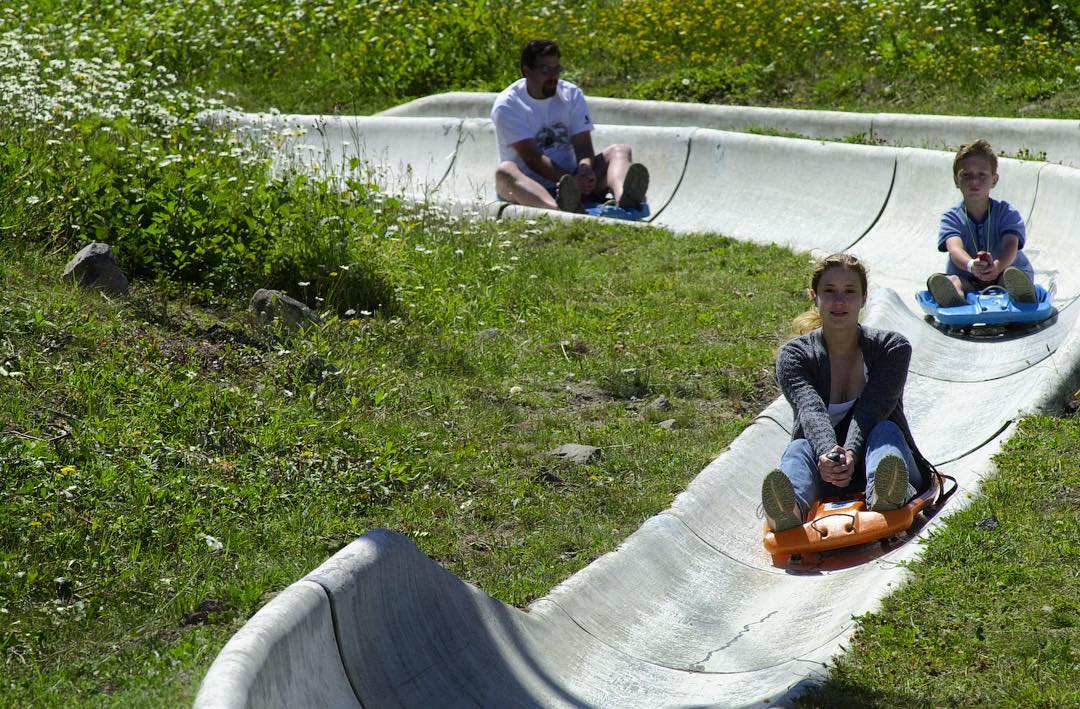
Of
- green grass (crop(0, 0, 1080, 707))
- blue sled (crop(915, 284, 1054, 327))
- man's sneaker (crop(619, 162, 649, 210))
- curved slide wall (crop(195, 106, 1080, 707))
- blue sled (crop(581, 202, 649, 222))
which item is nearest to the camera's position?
curved slide wall (crop(195, 106, 1080, 707))

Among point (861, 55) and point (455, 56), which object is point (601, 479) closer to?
point (861, 55)

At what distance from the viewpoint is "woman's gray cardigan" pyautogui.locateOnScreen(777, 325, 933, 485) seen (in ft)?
17.0

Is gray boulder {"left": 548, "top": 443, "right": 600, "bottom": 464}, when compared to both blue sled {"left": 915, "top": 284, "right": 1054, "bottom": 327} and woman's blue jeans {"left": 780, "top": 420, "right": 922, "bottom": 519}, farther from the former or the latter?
blue sled {"left": 915, "top": 284, "right": 1054, "bottom": 327}

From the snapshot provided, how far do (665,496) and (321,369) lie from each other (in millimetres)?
1957

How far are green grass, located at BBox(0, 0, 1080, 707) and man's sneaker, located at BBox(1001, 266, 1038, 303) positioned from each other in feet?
4.40

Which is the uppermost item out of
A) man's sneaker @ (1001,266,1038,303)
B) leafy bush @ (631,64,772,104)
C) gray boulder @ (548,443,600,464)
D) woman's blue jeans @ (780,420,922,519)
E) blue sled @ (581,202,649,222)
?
leafy bush @ (631,64,772,104)

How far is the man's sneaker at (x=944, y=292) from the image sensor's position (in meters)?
7.51

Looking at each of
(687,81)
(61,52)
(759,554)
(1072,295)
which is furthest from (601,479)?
(61,52)

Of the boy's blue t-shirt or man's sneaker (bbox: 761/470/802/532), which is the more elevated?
the boy's blue t-shirt

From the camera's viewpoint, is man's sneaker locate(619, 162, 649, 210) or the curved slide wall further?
man's sneaker locate(619, 162, 649, 210)

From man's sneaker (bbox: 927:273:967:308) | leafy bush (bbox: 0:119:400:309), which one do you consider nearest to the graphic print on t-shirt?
leafy bush (bbox: 0:119:400:309)

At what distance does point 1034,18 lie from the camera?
13258 mm

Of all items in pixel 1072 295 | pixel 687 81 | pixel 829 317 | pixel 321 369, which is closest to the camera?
pixel 829 317

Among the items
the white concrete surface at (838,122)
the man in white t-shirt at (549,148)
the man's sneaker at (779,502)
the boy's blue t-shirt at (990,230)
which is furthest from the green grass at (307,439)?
the white concrete surface at (838,122)
